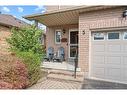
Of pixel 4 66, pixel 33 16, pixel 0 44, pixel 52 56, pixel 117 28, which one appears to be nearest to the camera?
pixel 4 66

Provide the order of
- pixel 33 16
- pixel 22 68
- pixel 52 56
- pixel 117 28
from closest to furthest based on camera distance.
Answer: pixel 22 68 < pixel 117 28 < pixel 33 16 < pixel 52 56

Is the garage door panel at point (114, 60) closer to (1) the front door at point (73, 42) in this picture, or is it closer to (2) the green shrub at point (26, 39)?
(2) the green shrub at point (26, 39)

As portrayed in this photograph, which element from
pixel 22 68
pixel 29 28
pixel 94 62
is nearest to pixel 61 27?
pixel 29 28

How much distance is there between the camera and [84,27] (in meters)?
8.70

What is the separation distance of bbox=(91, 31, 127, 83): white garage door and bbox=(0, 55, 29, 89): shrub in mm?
3839

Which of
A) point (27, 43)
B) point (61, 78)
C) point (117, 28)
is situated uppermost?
point (117, 28)

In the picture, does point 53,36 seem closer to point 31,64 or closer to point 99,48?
point 99,48

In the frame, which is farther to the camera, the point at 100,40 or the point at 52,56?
the point at 52,56

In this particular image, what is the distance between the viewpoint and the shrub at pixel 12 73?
5723 millimetres

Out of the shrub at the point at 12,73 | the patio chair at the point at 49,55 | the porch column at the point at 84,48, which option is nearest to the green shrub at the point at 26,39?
the porch column at the point at 84,48

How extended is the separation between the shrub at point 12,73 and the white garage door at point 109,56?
3839mm

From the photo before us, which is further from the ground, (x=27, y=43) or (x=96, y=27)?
(x=96, y=27)

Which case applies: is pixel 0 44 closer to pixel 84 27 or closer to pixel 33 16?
pixel 33 16

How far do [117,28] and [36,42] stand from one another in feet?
13.9
